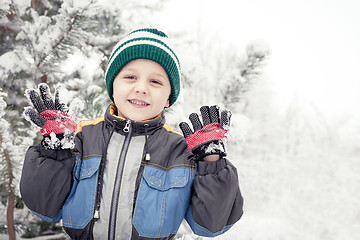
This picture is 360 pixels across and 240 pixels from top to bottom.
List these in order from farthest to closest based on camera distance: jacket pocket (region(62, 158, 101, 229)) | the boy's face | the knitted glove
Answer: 1. the boy's face
2. jacket pocket (region(62, 158, 101, 229))
3. the knitted glove

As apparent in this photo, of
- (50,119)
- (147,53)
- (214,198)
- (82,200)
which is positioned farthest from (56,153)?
(214,198)

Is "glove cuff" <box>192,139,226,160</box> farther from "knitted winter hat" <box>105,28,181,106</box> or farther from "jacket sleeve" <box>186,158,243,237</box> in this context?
"knitted winter hat" <box>105,28,181,106</box>

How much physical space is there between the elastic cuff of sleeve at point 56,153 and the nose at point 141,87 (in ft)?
1.65

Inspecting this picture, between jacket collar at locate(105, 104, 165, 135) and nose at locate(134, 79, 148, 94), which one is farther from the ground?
nose at locate(134, 79, 148, 94)

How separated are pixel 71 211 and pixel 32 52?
→ 3.48 ft

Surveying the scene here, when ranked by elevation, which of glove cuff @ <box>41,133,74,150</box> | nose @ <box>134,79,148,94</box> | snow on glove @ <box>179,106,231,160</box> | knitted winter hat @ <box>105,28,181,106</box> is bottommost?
glove cuff @ <box>41,133,74,150</box>

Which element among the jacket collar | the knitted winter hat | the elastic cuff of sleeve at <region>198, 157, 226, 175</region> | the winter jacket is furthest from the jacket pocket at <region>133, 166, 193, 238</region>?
the knitted winter hat

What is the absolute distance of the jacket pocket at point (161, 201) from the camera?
122cm

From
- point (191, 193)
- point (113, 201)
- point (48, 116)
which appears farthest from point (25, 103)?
point (191, 193)

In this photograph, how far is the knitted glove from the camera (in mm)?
1143

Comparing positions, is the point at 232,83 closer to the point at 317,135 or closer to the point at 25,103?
the point at 25,103

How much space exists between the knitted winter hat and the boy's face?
0.11ft

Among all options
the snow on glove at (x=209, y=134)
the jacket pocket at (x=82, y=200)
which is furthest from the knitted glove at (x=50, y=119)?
the snow on glove at (x=209, y=134)

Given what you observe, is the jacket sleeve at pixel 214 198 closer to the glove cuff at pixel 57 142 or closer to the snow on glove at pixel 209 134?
the snow on glove at pixel 209 134
